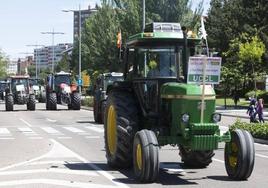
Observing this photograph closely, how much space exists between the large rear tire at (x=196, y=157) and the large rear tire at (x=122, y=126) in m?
1.26

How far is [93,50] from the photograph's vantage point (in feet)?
244

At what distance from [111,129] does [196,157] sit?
6.59 ft

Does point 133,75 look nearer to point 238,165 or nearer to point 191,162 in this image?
point 191,162

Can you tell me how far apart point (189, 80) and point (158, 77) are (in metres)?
1.00

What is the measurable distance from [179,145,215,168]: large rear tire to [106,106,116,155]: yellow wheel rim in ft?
4.88

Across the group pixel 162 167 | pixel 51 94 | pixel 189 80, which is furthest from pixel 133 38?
pixel 51 94

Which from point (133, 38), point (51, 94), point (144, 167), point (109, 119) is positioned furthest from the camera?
point (51, 94)

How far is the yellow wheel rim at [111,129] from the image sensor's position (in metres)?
13.6

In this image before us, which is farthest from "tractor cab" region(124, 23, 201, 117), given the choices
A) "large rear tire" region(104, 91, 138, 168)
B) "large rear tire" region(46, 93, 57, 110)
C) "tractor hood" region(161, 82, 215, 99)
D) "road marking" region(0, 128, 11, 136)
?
"large rear tire" region(46, 93, 57, 110)

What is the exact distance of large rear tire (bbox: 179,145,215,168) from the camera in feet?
43.5

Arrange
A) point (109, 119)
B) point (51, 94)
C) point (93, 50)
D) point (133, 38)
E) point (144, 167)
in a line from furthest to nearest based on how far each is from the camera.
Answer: point (93, 50), point (51, 94), point (109, 119), point (133, 38), point (144, 167)

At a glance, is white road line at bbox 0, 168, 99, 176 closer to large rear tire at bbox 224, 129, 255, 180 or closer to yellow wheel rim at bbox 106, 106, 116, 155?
yellow wheel rim at bbox 106, 106, 116, 155

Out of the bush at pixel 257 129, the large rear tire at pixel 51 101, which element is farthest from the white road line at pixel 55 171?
the large rear tire at pixel 51 101

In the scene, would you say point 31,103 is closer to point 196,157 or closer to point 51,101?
point 51,101
